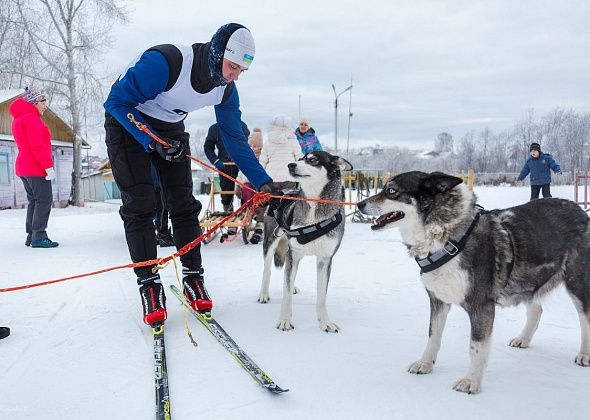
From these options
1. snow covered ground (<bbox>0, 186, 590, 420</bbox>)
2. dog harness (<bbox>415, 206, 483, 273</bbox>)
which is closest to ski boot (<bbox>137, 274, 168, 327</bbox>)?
snow covered ground (<bbox>0, 186, 590, 420</bbox>)

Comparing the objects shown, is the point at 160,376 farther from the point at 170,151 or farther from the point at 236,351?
the point at 170,151

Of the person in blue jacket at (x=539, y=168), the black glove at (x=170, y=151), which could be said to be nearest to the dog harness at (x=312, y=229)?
the black glove at (x=170, y=151)

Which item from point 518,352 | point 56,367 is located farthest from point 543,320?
point 56,367

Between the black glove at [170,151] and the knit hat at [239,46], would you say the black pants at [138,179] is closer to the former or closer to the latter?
the black glove at [170,151]

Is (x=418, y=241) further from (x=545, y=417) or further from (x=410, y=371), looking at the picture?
(x=545, y=417)

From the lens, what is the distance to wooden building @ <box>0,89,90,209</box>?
53.2 feet

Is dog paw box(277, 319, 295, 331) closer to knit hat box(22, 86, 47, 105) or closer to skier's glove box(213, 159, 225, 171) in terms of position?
skier's glove box(213, 159, 225, 171)

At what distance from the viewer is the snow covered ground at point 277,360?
6.18ft

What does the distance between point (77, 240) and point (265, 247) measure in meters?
4.22

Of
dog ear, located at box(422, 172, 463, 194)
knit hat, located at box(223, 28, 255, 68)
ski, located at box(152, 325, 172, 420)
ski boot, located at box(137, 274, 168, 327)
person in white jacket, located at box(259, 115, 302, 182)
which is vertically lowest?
ski, located at box(152, 325, 172, 420)

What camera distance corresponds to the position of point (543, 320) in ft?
10.0

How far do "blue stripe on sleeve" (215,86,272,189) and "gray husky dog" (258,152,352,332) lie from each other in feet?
0.92

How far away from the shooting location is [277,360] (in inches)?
93.8

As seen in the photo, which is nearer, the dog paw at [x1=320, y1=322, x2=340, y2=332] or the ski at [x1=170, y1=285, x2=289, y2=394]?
the ski at [x1=170, y1=285, x2=289, y2=394]
